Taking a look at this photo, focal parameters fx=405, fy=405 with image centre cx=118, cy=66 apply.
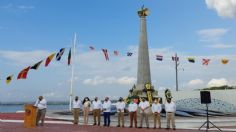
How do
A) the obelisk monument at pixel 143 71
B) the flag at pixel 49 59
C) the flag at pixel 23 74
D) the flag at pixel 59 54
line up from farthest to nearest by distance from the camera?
the obelisk monument at pixel 143 71
the flag at pixel 59 54
the flag at pixel 49 59
the flag at pixel 23 74

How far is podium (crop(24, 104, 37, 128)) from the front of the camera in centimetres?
2177

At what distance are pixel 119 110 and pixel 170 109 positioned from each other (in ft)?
10.8

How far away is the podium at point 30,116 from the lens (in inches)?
857

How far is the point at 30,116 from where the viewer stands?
21797mm

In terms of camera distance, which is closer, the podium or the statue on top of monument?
the podium

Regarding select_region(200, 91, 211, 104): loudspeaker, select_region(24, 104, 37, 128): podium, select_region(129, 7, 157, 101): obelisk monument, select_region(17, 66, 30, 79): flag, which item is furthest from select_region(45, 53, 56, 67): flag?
select_region(200, 91, 211, 104): loudspeaker

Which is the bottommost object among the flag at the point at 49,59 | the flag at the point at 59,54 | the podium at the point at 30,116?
the podium at the point at 30,116

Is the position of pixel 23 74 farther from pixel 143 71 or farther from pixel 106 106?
pixel 143 71

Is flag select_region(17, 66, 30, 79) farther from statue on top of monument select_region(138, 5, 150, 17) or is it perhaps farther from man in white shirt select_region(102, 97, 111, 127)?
statue on top of monument select_region(138, 5, 150, 17)

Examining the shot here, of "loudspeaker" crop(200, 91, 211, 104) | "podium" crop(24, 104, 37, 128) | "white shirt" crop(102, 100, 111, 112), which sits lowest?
"podium" crop(24, 104, 37, 128)

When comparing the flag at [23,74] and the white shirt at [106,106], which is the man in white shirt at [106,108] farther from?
the flag at [23,74]

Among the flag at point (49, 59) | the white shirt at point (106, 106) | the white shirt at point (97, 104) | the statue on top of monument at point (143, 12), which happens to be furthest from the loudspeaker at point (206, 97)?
the statue on top of monument at point (143, 12)

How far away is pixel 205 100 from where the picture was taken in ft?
63.1

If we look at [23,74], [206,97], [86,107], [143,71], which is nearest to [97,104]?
[86,107]
